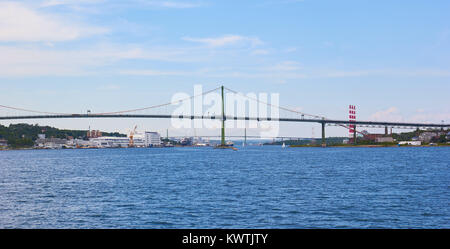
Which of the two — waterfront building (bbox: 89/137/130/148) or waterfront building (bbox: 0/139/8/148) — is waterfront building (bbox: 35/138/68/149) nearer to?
waterfront building (bbox: 0/139/8/148)

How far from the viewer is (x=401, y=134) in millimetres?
155000

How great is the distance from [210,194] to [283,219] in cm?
734

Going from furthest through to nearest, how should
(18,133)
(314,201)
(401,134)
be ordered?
(18,133) < (401,134) < (314,201)

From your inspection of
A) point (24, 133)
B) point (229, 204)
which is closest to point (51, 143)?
point (24, 133)

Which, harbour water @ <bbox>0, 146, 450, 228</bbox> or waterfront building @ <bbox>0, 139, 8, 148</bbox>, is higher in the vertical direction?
waterfront building @ <bbox>0, 139, 8, 148</bbox>

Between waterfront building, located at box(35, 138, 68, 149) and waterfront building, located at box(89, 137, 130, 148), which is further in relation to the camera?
waterfront building, located at box(89, 137, 130, 148)

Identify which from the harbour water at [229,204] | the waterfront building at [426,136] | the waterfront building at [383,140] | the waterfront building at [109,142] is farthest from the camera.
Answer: the waterfront building at [109,142]

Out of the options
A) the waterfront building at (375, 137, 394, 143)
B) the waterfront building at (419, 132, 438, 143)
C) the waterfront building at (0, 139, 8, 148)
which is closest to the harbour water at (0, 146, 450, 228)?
the waterfront building at (375, 137, 394, 143)

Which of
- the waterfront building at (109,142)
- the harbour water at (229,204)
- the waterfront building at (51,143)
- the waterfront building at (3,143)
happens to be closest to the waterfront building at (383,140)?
the waterfront building at (109,142)

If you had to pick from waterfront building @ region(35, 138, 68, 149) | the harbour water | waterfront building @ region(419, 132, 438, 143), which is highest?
waterfront building @ region(419, 132, 438, 143)

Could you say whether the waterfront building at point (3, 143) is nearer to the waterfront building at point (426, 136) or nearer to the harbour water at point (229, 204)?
the waterfront building at point (426, 136)

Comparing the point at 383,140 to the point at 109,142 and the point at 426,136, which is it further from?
the point at 109,142
